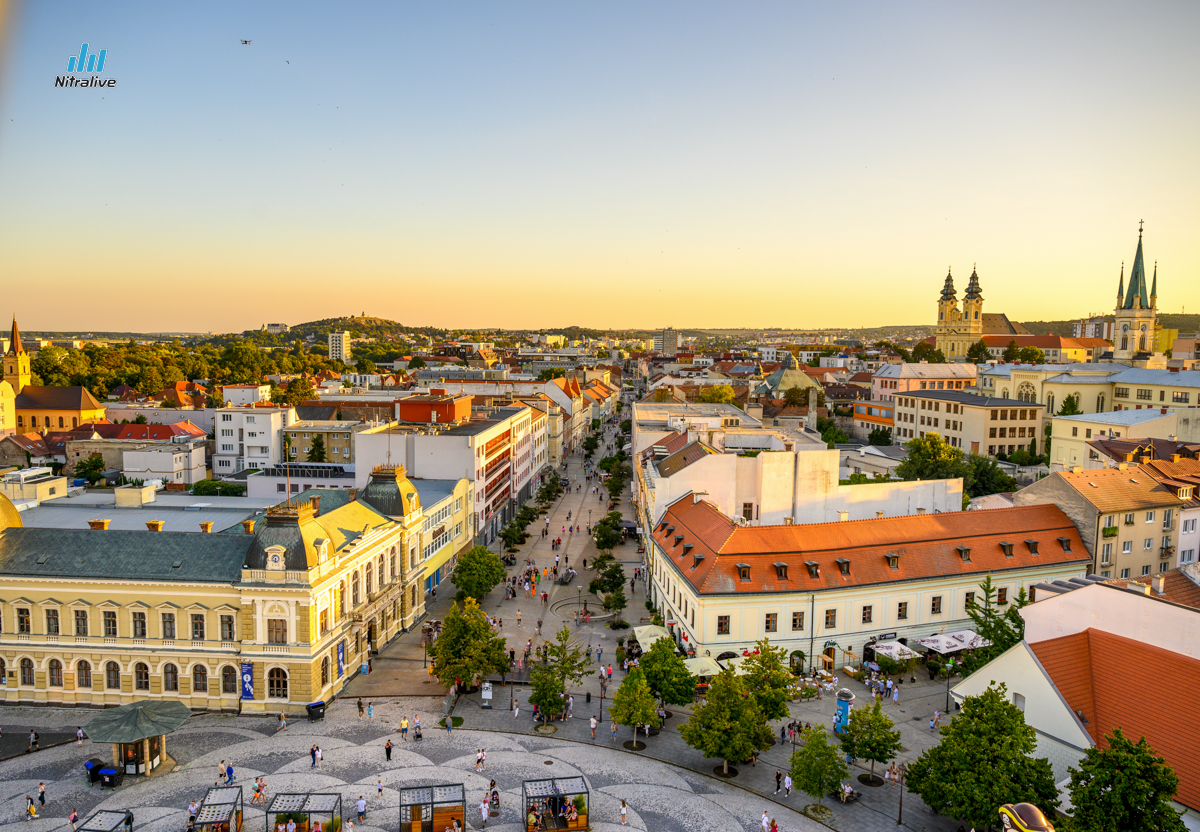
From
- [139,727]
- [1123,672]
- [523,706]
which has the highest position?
[1123,672]

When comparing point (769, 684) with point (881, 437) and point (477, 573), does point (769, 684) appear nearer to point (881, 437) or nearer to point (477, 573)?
point (477, 573)

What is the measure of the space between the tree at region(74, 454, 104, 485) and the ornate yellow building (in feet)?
179

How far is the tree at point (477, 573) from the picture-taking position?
5394cm

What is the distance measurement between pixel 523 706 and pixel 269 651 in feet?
43.3

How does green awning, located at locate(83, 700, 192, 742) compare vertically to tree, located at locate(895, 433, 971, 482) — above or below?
below

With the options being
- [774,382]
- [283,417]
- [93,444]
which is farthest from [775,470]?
[774,382]

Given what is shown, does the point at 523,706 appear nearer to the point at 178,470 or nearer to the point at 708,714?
the point at 708,714

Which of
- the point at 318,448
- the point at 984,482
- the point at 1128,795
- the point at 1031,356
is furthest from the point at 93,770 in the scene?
the point at 1031,356

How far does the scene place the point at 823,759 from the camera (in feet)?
102

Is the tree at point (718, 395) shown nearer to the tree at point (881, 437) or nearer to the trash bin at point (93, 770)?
the tree at point (881, 437)

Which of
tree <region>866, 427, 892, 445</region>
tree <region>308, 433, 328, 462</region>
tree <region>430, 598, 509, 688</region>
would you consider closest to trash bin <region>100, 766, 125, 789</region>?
tree <region>430, 598, 509, 688</region>

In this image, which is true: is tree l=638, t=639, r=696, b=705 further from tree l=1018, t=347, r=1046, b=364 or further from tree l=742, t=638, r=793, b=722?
tree l=1018, t=347, r=1046, b=364

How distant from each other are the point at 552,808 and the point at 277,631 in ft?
58.7

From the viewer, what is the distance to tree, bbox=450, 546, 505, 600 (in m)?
53.9
